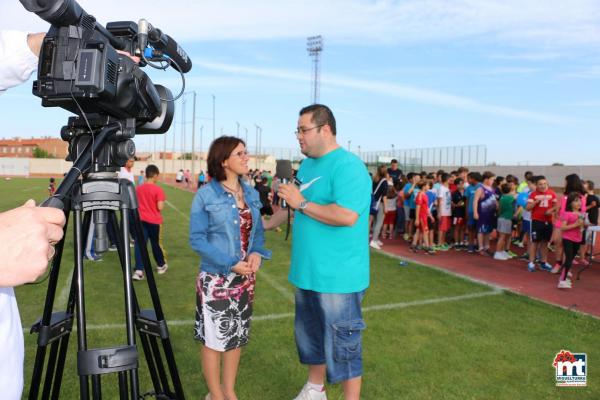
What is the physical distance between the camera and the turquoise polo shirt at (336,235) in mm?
2979

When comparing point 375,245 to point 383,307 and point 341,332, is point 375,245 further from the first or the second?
point 341,332

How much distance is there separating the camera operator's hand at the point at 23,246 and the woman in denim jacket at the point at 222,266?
6.94ft

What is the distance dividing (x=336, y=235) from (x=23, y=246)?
2.26 meters

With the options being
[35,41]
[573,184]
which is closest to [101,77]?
[35,41]

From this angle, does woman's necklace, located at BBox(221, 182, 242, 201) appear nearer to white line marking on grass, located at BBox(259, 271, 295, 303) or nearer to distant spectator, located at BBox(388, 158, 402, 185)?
white line marking on grass, located at BBox(259, 271, 295, 303)

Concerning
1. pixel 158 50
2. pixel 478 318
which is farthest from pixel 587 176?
pixel 158 50

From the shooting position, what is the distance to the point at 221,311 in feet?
10.3

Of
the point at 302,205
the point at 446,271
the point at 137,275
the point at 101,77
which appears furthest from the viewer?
the point at 446,271

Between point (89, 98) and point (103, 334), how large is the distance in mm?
3672

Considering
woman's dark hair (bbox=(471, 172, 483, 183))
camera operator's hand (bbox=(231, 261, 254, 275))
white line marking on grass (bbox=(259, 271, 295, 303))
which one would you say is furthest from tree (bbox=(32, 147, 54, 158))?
camera operator's hand (bbox=(231, 261, 254, 275))

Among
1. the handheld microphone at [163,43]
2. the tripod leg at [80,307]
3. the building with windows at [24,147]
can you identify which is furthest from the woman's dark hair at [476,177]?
the building with windows at [24,147]

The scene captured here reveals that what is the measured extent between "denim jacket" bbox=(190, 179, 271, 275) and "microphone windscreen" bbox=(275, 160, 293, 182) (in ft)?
1.39

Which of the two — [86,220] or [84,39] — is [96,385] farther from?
[84,39]

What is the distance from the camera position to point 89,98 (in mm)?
1473
